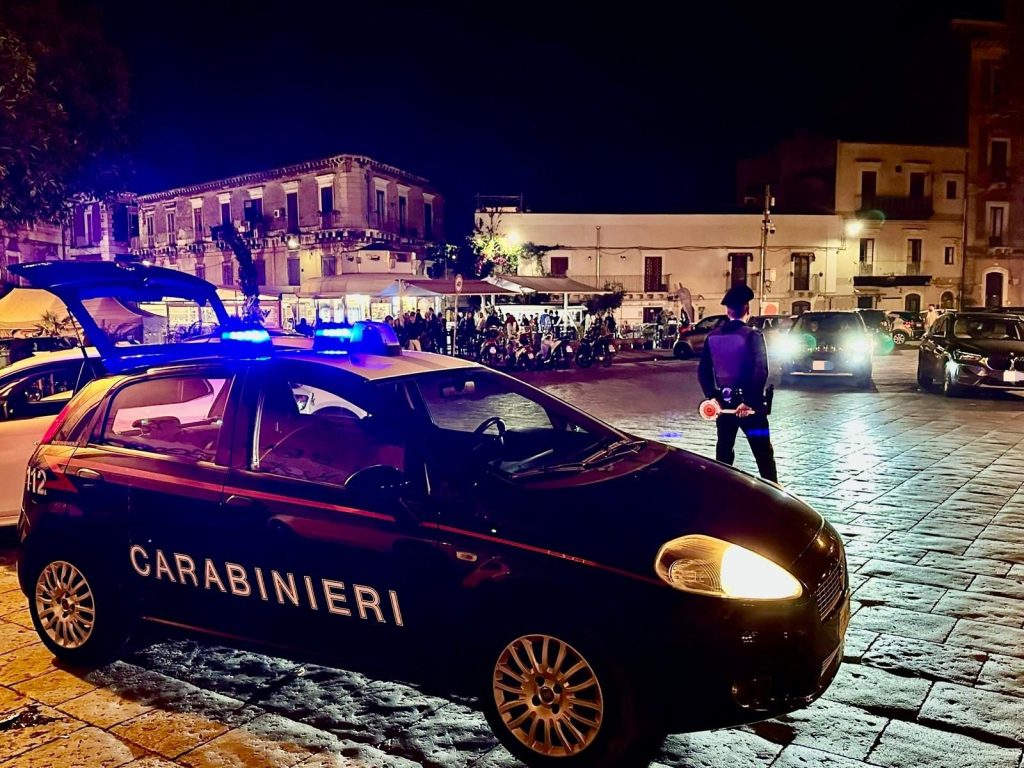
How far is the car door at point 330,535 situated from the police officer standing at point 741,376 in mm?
3484

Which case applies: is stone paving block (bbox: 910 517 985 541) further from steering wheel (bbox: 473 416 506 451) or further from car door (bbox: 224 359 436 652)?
car door (bbox: 224 359 436 652)

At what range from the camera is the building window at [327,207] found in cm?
3959

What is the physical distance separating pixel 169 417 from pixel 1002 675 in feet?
14.5

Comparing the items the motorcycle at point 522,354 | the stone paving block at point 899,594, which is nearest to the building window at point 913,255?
the motorcycle at point 522,354

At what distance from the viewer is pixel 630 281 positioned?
149ft

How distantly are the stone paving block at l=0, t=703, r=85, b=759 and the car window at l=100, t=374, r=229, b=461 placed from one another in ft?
3.96

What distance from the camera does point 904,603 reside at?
4898mm

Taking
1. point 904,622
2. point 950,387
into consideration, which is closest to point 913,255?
point 950,387

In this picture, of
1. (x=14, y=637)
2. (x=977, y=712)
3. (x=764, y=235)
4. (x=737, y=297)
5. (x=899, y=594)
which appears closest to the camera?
(x=977, y=712)

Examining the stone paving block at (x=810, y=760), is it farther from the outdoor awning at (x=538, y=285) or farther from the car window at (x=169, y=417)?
the outdoor awning at (x=538, y=285)

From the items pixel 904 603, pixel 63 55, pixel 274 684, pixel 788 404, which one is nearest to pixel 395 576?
pixel 274 684

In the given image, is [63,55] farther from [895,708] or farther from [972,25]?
[972,25]

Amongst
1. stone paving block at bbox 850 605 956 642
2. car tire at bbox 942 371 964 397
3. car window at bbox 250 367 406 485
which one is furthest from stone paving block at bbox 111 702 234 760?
car tire at bbox 942 371 964 397

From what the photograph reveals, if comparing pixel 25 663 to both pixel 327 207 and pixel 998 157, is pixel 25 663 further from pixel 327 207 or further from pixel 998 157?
pixel 998 157
